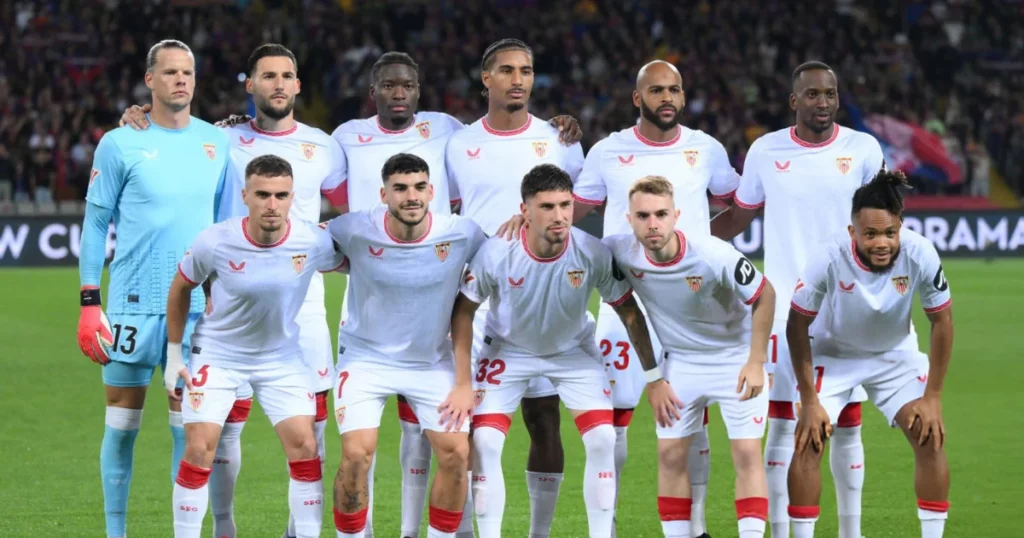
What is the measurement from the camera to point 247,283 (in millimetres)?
6273

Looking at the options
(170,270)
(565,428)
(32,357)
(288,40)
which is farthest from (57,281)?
(170,270)

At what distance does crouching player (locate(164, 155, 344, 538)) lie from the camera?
245 inches

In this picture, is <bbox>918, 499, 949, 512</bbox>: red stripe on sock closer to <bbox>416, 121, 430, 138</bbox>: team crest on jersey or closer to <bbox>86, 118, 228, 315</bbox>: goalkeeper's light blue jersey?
<bbox>416, 121, 430, 138</bbox>: team crest on jersey

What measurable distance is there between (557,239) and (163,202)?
1.95 meters

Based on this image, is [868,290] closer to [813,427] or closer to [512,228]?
[813,427]

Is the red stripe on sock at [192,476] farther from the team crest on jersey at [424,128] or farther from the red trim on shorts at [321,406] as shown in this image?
the team crest on jersey at [424,128]

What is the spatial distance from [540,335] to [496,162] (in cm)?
107

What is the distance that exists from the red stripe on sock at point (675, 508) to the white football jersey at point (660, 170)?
140cm

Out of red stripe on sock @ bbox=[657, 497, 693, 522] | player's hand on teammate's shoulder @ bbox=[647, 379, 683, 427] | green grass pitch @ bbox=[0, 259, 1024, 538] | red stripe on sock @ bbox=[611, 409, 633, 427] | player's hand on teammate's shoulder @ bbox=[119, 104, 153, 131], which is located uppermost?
player's hand on teammate's shoulder @ bbox=[119, 104, 153, 131]

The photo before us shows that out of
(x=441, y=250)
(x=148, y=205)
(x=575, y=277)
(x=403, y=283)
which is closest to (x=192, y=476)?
(x=403, y=283)

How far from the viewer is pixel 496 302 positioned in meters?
6.55

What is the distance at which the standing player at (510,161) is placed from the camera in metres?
6.87

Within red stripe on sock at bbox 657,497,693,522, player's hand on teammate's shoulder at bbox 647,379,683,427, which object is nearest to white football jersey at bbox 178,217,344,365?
player's hand on teammate's shoulder at bbox 647,379,683,427

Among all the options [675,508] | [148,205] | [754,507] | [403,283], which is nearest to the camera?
[754,507]
